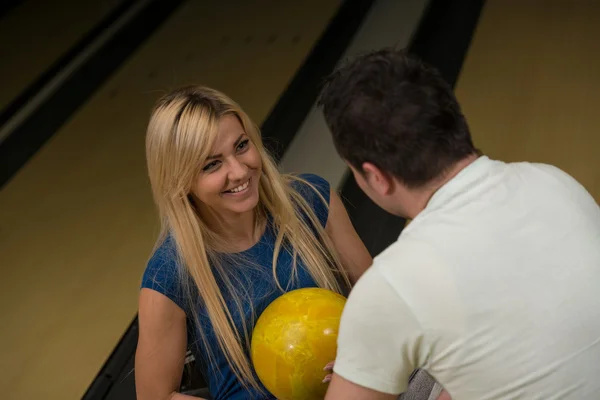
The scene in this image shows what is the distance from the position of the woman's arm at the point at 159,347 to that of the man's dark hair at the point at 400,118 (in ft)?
2.46

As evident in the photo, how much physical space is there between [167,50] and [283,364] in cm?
335

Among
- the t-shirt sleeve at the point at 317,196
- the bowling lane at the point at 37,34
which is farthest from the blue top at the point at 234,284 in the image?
the bowling lane at the point at 37,34

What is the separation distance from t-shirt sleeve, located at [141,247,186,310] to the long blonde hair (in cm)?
2

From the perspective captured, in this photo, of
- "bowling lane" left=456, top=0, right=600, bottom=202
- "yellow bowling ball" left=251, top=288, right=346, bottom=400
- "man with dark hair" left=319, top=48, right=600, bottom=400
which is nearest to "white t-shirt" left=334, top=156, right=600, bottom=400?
"man with dark hair" left=319, top=48, right=600, bottom=400

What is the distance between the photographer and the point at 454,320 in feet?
3.54

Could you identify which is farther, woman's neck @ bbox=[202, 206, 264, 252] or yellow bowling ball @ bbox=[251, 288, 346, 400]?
woman's neck @ bbox=[202, 206, 264, 252]

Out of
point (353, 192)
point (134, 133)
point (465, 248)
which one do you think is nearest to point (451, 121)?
point (465, 248)

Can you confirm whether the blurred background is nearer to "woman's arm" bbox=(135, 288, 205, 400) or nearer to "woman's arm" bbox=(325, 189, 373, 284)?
"woman's arm" bbox=(135, 288, 205, 400)

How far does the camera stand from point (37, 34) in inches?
191

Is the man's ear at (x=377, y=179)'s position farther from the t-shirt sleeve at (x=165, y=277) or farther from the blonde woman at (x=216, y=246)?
the t-shirt sleeve at (x=165, y=277)

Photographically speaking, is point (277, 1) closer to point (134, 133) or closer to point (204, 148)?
point (134, 133)

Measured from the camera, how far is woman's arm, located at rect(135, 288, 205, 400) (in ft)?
5.52

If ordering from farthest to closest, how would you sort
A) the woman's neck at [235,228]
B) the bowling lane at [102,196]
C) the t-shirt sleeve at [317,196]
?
the bowling lane at [102,196] → the t-shirt sleeve at [317,196] → the woman's neck at [235,228]

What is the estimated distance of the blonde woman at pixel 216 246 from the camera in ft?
5.40
